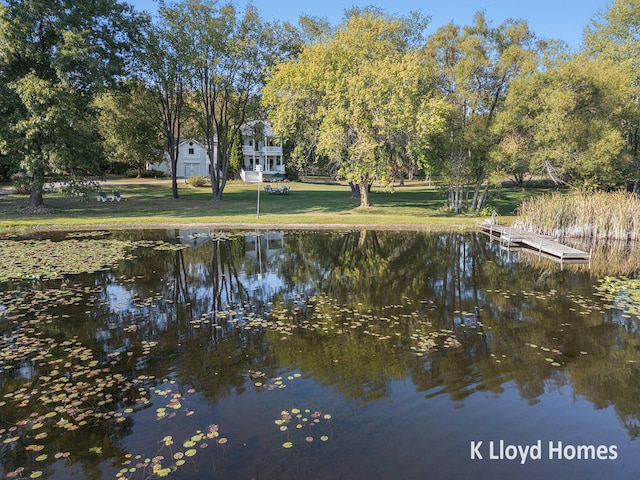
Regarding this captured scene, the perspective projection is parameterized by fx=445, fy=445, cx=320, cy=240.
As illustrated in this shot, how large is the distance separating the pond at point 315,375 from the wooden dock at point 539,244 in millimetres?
2942

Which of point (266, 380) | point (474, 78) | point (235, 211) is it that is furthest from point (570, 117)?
point (266, 380)

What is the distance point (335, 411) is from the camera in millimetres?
5555

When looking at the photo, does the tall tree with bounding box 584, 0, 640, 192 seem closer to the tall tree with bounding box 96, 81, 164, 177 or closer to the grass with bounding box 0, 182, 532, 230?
the grass with bounding box 0, 182, 532, 230

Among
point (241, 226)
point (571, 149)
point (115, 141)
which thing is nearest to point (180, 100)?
point (115, 141)

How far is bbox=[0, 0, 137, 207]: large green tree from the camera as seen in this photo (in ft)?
75.8

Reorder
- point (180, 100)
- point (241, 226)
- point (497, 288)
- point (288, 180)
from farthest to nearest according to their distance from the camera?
1. point (288, 180)
2. point (180, 100)
3. point (241, 226)
4. point (497, 288)

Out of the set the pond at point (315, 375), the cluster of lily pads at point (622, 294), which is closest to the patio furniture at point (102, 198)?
the pond at point (315, 375)

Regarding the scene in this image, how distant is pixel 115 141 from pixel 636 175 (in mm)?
43904

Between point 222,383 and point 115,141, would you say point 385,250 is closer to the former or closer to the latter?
point 222,383

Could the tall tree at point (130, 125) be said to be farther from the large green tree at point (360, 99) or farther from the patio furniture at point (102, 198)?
the large green tree at point (360, 99)

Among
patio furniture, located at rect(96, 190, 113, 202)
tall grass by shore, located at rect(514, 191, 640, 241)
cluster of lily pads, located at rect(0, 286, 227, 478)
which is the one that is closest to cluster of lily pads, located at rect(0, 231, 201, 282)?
cluster of lily pads, located at rect(0, 286, 227, 478)

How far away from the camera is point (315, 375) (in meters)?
6.53

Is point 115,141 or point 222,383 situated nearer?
point 222,383

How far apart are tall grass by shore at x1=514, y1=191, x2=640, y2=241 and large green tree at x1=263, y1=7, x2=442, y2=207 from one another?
7.48m
